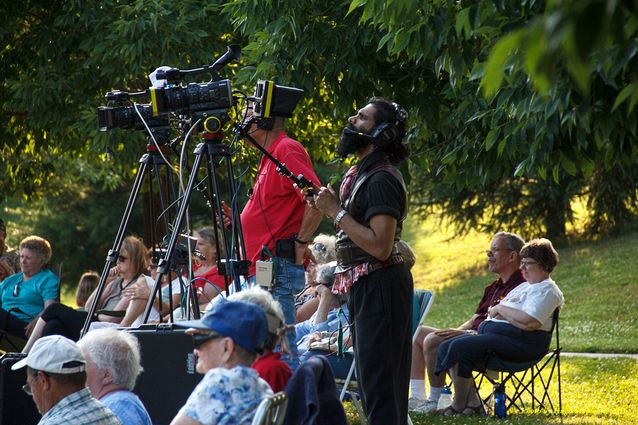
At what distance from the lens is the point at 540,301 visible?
7.14 m

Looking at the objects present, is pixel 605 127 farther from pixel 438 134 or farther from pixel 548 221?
pixel 548 221

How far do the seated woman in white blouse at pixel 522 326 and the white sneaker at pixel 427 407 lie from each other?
0.34 meters

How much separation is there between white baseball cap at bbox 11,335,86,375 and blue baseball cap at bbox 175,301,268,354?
0.67 meters

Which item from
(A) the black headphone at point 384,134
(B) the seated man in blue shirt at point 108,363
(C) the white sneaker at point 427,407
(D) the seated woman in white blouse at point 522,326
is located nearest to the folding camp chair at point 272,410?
(B) the seated man in blue shirt at point 108,363

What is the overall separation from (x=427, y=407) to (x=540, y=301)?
1207mm

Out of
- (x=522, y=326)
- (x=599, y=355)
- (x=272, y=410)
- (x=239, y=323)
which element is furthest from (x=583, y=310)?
(x=272, y=410)

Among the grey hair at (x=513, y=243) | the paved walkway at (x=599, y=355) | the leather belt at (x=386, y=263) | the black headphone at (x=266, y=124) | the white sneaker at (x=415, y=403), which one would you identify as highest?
the black headphone at (x=266, y=124)

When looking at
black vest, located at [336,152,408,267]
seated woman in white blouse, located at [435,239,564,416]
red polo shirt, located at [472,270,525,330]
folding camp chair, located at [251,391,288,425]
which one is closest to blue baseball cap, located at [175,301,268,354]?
folding camp chair, located at [251,391,288,425]

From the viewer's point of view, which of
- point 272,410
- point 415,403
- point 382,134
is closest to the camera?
point 272,410

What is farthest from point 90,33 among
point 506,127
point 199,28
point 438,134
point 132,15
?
point 506,127

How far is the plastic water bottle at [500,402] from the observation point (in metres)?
7.27

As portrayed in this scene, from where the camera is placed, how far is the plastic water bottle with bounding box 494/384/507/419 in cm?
727

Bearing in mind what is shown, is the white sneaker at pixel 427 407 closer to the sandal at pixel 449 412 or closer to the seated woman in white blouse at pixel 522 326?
the sandal at pixel 449 412

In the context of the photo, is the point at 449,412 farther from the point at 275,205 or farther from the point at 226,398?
the point at 226,398
